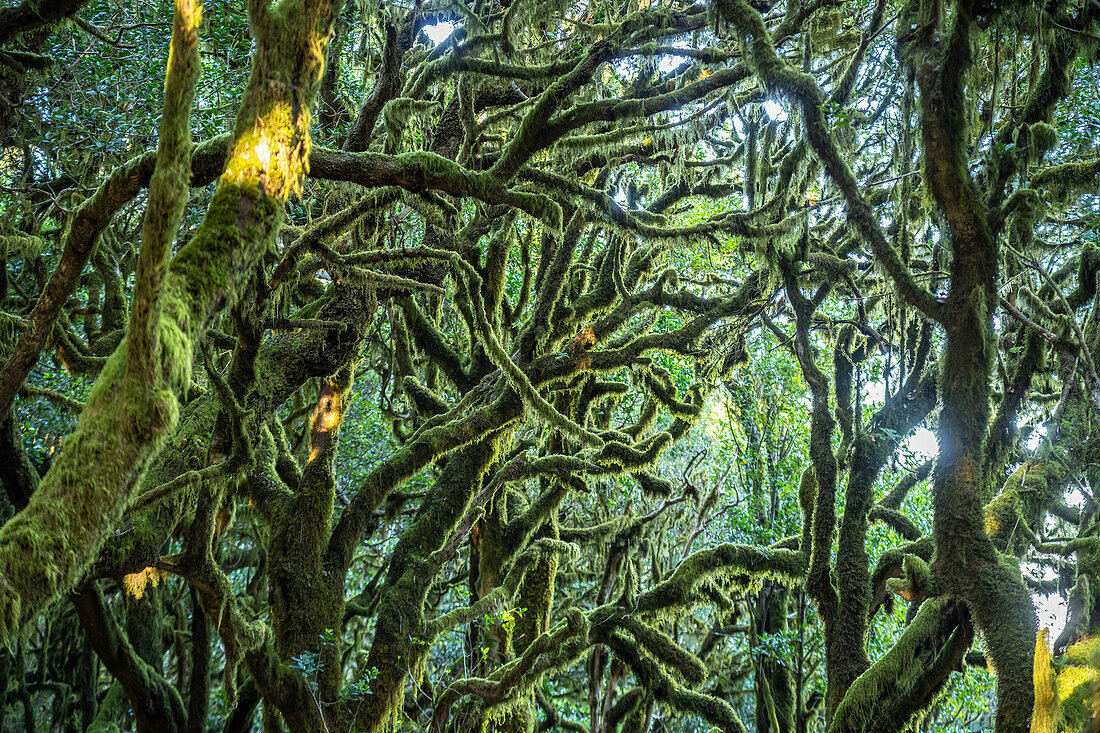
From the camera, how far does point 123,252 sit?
28.2 ft

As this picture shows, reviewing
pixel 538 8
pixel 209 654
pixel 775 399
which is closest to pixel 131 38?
pixel 538 8

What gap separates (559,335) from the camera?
7914 millimetres

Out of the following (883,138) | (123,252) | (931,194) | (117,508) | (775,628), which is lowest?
(117,508)

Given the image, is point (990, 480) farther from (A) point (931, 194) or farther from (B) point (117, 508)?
(B) point (117, 508)

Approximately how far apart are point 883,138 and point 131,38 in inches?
283

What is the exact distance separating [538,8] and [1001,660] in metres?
5.61

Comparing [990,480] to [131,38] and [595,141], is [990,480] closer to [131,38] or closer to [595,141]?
[595,141]

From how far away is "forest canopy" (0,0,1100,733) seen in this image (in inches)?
151

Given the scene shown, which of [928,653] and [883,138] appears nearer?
[928,653]

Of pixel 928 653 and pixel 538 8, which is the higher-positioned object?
pixel 538 8

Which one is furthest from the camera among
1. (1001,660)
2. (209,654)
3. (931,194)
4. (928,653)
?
(209,654)

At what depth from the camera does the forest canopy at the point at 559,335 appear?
383 centimetres

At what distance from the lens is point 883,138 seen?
7012 millimetres

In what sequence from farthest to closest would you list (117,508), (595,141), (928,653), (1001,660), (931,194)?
(595,141), (928,653), (931,194), (1001,660), (117,508)
